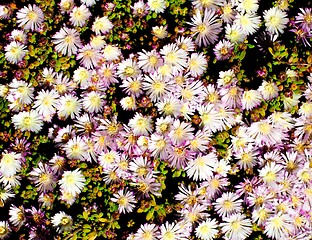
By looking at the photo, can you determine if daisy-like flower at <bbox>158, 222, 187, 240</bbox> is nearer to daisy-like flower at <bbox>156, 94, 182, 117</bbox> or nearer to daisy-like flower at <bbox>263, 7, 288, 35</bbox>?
daisy-like flower at <bbox>156, 94, 182, 117</bbox>

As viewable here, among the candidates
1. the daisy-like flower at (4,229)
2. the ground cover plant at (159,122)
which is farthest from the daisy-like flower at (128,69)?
the daisy-like flower at (4,229)

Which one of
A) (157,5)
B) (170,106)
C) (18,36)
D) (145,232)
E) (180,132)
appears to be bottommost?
(145,232)

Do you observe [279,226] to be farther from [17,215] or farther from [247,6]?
[17,215]

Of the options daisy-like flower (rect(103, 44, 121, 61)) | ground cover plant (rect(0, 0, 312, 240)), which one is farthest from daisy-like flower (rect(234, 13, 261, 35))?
daisy-like flower (rect(103, 44, 121, 61))

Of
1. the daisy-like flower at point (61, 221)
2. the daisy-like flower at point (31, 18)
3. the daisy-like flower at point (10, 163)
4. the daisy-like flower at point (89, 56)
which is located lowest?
the daisy-like flower at point (61, 221)

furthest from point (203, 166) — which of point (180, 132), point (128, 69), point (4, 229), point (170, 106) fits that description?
point (4, 229)

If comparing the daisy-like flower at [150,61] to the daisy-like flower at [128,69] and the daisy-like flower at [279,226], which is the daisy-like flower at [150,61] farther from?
the daisy-like flower at [279,226]
